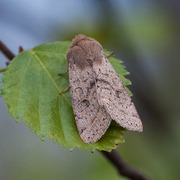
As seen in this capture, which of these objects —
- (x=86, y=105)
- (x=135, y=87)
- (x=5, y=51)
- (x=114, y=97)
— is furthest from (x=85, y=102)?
(x=135, y=87)

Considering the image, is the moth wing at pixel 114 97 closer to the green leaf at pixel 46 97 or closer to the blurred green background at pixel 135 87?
the green leaf at pixel 46 97

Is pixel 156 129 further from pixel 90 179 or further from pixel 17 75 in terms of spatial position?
pixel 17 75

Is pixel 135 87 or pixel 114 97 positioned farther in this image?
pixel 135 87

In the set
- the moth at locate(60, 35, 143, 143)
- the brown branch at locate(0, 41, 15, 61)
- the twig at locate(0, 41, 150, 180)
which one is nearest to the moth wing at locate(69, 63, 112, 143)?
the moth at locate(60, 35, 143, 143)

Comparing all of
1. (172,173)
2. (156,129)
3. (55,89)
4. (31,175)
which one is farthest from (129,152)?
(55,89)

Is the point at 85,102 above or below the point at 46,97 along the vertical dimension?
below

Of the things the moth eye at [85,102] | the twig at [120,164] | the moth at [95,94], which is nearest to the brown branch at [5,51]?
the twig at [120,164]

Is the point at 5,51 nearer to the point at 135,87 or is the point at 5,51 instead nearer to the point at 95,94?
the point at 95,94
